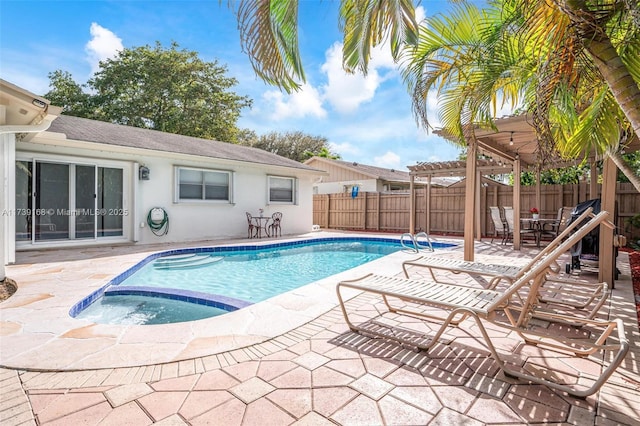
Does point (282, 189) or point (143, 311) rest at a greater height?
point (282, 189)

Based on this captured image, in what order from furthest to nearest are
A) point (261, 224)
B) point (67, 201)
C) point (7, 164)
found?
1. point (261, 224)
2. point (67, 201)
3. point (7, 164)

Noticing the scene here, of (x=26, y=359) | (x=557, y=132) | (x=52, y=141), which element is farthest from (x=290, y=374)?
(x=52, y=141)

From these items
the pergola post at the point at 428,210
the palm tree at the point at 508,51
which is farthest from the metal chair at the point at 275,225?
the palm tree at the point at 508,51

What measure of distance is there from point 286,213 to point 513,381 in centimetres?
1203

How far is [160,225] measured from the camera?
1008cm

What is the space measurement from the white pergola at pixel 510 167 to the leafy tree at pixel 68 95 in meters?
22.8

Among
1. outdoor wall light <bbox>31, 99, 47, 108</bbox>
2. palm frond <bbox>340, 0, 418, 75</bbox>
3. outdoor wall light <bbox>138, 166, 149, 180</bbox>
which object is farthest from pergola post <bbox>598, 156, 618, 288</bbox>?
outdoor wall light <bbox>138, 166, 149, 180</bbox>

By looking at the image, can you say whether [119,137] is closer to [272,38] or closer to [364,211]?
[272,38]

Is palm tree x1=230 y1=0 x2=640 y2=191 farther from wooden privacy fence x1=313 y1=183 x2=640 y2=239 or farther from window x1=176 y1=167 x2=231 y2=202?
wooden privacy fence x1=313 y1=183 x2=640 y2=239

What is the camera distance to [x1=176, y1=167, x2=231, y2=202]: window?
1080 cm

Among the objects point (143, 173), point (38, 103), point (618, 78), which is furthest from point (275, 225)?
point (618, 78)

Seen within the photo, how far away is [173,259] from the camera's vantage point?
8102mm

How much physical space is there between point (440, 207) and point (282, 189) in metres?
7.24

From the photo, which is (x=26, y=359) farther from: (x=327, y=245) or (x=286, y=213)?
(x=286, y=213)
